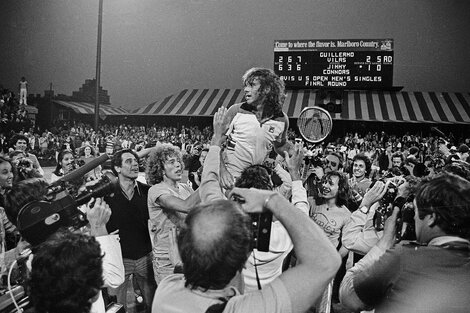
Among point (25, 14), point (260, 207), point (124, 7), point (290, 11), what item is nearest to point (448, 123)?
point (290, 11)

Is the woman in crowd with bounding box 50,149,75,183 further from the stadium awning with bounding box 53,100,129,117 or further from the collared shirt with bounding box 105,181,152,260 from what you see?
the stadium awning with bounding box 53,100,129,117

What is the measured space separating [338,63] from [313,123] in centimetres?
1739

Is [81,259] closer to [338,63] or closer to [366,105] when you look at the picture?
[338,63]

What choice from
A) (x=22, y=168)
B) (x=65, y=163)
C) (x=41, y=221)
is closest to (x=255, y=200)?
(x=41, y=221)

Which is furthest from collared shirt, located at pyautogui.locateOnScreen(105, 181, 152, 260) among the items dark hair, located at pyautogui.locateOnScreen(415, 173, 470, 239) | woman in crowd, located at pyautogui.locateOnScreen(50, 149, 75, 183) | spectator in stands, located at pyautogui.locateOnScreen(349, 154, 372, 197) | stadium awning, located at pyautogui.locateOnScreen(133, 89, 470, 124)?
stadium awning, located at pyautogui.locateOnScreen(133, 89, 470, 124)

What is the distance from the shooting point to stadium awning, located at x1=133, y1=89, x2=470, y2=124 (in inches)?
1029

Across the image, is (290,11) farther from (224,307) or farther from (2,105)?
(224,307)

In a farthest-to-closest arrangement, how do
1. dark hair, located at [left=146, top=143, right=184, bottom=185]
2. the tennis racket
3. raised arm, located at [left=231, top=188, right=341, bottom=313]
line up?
the tennis racket < dark hair, located at [left=146, top=143, right=184, bottom=185] < raised arm, located at [left=231, top=188, right=341, bottom=313]

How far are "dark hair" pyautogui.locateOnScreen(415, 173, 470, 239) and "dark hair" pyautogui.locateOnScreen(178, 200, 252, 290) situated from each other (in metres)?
0.74

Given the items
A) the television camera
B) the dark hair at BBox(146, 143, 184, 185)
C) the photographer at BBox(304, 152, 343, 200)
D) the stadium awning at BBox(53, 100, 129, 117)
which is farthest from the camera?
the stadium awning at BBox(53, 100, 129, 117)

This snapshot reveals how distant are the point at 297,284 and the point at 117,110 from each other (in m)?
30.6

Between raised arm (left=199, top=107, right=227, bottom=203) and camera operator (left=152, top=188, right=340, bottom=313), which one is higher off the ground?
raised arm (left=199, top=107, right=227, bottom=203)

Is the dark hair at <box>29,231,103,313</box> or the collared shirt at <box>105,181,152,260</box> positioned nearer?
the dark hair at <box>29,231,103,313</box>

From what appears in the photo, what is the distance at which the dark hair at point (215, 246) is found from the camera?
128 centimetres
